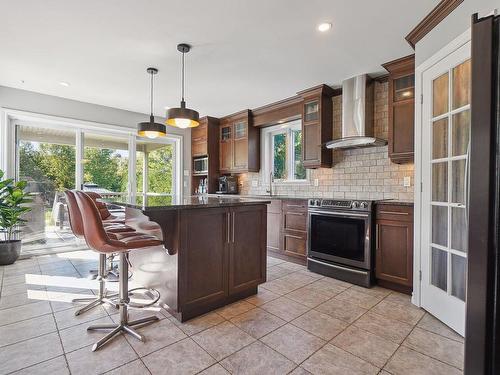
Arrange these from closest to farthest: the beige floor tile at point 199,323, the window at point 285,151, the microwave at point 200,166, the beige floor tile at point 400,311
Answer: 1. the beige floor tile at point 199,323
2. the beige floor tile at point 400,311
3. the window at point 285,151
4. the microwave at point 200,166

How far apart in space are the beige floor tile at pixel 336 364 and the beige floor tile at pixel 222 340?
0.46m

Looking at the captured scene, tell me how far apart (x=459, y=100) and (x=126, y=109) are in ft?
16.7

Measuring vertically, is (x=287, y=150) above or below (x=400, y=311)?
above

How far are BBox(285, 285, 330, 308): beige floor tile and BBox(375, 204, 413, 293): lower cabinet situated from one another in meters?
0.76

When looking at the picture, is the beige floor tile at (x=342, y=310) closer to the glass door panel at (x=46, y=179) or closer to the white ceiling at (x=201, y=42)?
the white ceiling at (x=201, y=42)

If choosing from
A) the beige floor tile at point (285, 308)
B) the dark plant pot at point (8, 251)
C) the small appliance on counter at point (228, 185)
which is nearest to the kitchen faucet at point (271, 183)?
the small appliance on counter at point (228, 185)

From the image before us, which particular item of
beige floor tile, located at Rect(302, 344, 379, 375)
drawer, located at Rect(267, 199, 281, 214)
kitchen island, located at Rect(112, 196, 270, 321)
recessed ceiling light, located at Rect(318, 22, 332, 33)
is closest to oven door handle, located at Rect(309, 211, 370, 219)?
drawer, located at Rect(267, 199, 281, 214)

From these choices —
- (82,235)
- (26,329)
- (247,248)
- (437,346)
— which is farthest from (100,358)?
(437,346)

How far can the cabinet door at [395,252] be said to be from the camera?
276cm

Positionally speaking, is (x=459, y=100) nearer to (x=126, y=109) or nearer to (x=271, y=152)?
(x=271, y=152)

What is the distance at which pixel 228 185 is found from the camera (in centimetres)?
566

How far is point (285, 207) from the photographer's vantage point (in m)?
4.02

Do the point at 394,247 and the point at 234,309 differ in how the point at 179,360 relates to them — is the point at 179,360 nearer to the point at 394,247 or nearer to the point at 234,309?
the point at 234,309

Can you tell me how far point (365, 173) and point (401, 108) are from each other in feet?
3.22
